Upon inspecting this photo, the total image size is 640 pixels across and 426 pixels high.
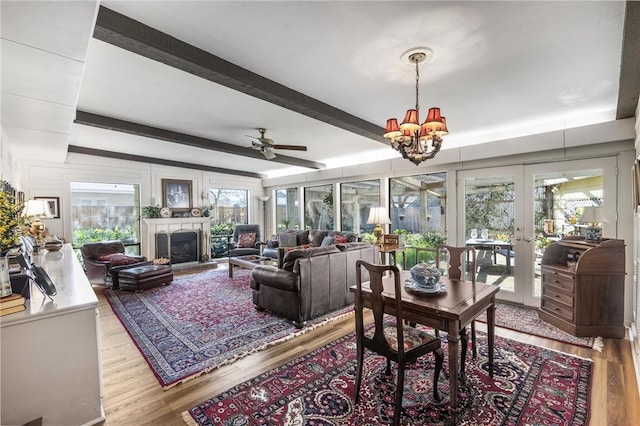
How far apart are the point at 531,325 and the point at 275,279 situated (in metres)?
3.15

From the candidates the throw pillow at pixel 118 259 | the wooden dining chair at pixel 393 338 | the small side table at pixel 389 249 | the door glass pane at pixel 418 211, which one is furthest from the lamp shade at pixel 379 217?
the throw pillow at pixel 118 259

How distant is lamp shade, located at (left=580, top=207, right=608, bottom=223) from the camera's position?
306 centimetres

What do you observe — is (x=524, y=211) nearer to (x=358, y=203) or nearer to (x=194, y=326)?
(x=358, y=203)

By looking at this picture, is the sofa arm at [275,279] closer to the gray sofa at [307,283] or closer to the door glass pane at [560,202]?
the gray sofa at [307,283]

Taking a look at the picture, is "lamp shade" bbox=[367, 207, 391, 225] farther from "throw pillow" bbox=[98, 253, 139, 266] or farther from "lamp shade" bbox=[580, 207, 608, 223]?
"throw pillow" bbox=[98, 253, 139, 266]

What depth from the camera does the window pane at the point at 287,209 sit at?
8.38 m

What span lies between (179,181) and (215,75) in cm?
569

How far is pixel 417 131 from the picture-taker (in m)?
2.45

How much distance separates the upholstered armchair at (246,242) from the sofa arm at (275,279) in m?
3.10

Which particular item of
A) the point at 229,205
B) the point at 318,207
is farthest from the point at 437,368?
the point at 229,205

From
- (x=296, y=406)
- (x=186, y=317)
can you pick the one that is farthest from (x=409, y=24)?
(x=186, y=317)

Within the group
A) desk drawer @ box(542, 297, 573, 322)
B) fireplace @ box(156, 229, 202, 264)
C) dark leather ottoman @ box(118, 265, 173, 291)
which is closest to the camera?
desk drawer @ box(542, 297, 573, 322)

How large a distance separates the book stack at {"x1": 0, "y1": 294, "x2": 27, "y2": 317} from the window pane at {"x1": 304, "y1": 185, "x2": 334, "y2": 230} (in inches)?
236

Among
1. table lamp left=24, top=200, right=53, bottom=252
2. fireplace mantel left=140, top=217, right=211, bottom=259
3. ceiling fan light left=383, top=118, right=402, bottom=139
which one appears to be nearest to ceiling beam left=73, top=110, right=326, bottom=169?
table lamp left=24, top=200, right=53, bottom=252
